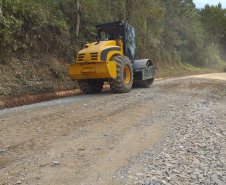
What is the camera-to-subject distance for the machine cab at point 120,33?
8.32m

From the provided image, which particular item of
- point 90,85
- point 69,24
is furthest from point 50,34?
point 90,85

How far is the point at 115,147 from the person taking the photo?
299cm

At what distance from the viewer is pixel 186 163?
251cm

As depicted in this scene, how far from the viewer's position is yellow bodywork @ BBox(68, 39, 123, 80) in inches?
270

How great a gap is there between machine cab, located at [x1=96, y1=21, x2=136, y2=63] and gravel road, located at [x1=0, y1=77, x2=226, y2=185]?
4398 millimetres

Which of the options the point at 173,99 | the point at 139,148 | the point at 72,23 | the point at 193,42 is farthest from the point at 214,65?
the point at 139,148

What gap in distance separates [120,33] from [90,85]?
8.55ft

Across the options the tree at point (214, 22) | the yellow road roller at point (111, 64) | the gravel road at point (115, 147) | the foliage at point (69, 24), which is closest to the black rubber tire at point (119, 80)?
the yellow road roller at point (111, 64)

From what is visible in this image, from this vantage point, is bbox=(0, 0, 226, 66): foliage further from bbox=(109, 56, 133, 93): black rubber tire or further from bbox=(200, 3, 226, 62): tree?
bbox=(200, 3, 226, 62): tree

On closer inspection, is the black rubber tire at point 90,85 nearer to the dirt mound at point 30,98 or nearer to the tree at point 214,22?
the dirt mound at point 30,98

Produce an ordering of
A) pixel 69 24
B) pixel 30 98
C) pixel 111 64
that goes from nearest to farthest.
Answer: pixel 111 64 → pixel 30 98 → pixel 69 24

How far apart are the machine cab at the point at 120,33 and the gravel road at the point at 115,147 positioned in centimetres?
440

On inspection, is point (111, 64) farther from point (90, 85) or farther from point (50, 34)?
point (50, 34)

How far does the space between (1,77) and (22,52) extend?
1.81 meters
